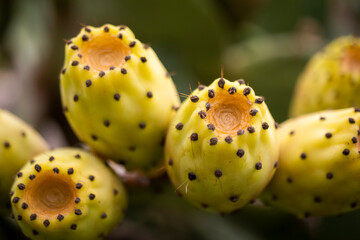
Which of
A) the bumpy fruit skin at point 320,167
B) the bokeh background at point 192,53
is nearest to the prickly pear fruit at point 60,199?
the bokeh background at point 192,53

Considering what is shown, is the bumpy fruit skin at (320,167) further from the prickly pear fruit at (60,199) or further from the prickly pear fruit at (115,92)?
the prickly pear fruit at (60,199)

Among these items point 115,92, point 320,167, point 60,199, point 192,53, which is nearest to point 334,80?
point 320,167

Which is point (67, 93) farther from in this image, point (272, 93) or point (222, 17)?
point (222, 17)

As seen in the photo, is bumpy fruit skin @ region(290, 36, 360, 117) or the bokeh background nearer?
bumpy fruit skin @ region(290, 36, 360, 117)

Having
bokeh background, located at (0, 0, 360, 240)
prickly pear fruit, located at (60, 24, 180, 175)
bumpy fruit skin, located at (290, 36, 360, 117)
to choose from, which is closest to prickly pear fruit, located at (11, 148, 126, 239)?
prickly pear fruit, located at (60, 24, 180, 175)

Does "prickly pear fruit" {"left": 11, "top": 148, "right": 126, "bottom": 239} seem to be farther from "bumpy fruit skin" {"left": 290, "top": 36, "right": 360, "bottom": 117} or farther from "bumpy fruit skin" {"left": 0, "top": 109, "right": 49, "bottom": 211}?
"bumpy fruit skin" {"left": 290, "top": 36, "right": 360, "bottom": 117}

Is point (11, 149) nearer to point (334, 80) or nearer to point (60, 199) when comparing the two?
point (60, 199)
